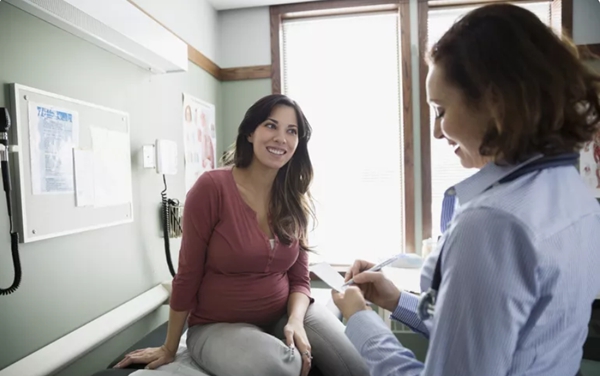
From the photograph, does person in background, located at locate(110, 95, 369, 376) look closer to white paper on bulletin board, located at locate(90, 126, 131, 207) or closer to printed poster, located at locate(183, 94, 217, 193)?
white paper on bulletin board, located at locate(90, 126, 131, 207)

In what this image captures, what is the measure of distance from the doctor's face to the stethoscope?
0.25 ft

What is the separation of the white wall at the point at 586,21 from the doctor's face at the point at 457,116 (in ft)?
8.50

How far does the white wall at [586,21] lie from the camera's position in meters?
2.55

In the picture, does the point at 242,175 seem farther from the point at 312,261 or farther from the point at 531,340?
the point at 312,261

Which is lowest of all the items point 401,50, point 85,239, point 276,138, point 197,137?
point 85,239

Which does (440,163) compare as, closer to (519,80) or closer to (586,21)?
(586,21)

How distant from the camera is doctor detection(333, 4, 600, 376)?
0.54 m

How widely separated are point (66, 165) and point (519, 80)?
145 centimetres

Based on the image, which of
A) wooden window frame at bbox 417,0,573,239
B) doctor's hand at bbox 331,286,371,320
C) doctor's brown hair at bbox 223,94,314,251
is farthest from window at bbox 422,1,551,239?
doctor's hand at bbox 331,286,371,320

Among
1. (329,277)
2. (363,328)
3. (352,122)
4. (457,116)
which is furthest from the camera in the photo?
(352,122)

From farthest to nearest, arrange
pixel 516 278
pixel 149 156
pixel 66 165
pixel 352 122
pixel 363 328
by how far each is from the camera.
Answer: pixel 352 122
pixel 149 156
pixel 66 165
pixel 363 328
pixel 516 278

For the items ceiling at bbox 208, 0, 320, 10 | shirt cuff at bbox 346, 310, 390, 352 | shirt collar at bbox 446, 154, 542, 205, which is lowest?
shirt cuff at bbox 346, 310, 390, 352

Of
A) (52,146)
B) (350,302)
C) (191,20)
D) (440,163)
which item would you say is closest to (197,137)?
(191,20)

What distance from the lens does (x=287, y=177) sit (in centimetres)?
168
